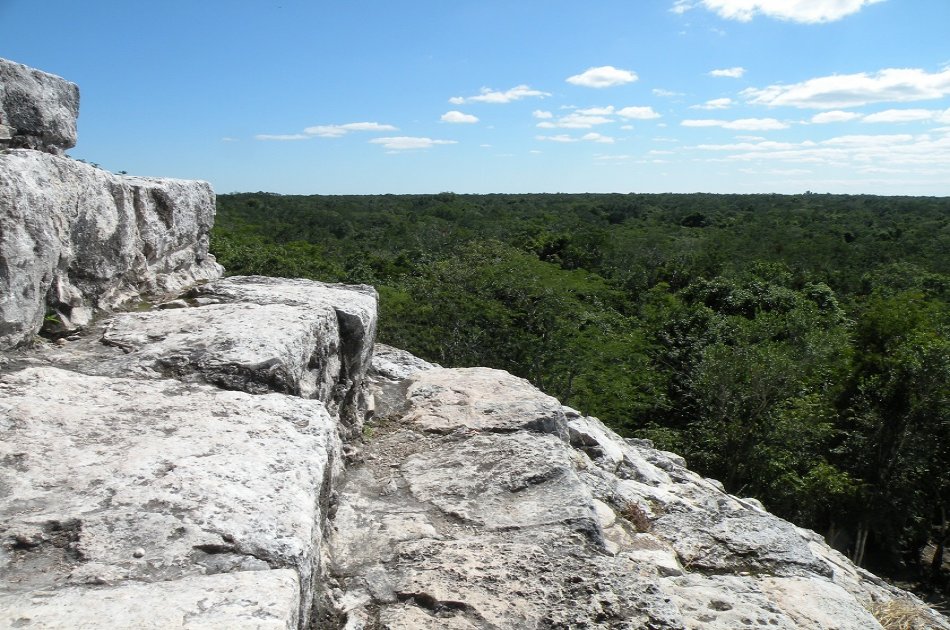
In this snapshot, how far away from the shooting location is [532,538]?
2.77 m

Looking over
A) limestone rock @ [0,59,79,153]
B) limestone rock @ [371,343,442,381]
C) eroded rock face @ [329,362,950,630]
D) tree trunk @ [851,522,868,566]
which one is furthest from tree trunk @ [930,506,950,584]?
limestone rock @ [0,59,79,153]

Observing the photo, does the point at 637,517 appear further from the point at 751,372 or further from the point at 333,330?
the point at 751,372

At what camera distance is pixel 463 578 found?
247 cm

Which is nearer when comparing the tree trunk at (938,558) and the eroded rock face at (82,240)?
the eroded rock face at (82,240)

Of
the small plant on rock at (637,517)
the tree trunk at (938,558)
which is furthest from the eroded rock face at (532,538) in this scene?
the tree trunk at (938,558)

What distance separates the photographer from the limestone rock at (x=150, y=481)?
179 centimetres

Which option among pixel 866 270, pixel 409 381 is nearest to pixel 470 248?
pixel 409 381

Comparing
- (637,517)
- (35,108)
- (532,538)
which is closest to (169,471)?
(532,538)

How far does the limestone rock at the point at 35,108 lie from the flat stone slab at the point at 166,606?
212cm

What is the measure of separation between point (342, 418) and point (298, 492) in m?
1.44

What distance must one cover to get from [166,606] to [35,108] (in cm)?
241

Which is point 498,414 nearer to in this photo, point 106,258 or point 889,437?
point 106,258

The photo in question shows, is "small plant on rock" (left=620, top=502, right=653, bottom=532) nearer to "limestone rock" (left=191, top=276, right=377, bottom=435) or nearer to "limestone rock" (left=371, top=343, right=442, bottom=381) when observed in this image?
"limestone rock" (left=191, top=276, right=377, bottom=435)

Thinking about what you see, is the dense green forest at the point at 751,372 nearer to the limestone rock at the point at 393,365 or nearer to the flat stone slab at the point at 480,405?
the limestone rock at the point at 393,365
